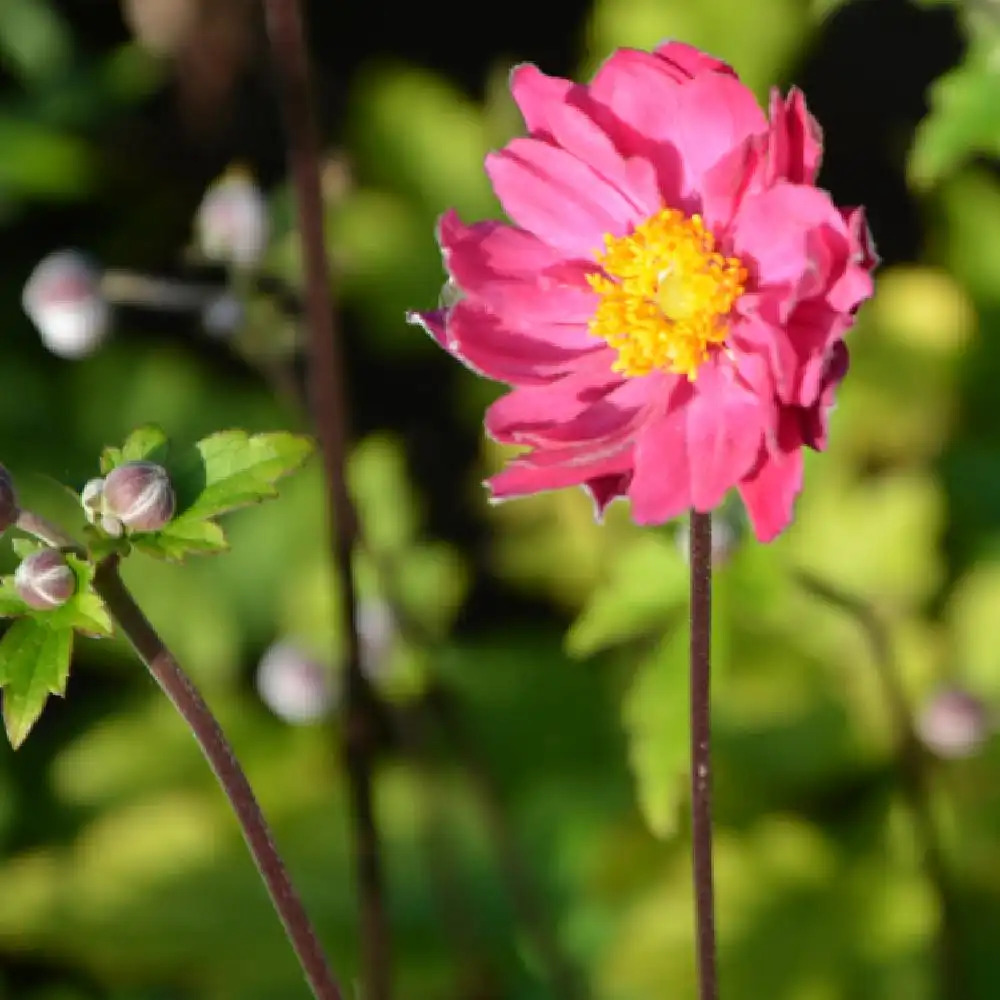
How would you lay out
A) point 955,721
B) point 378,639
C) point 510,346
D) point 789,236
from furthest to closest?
point 378,639, point 955,721, point 510,346, point 789,236

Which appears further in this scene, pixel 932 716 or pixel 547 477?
pixel 932 716

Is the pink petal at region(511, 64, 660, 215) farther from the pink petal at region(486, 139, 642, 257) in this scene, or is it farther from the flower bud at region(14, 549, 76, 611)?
the flower bud at region(14, 549, 76, 611)

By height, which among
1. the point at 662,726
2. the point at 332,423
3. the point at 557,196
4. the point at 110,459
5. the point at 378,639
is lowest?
the point at 378,639

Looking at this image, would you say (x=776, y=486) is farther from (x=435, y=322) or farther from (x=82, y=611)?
(x=82, y=611)

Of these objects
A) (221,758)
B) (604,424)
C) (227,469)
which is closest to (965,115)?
(604,424)

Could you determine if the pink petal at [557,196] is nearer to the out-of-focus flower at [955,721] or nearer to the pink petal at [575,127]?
the pink petal at [575,127]

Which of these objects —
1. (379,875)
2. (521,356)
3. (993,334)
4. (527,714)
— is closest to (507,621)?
(527,714)

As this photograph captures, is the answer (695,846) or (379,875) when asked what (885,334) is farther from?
(695,846)
